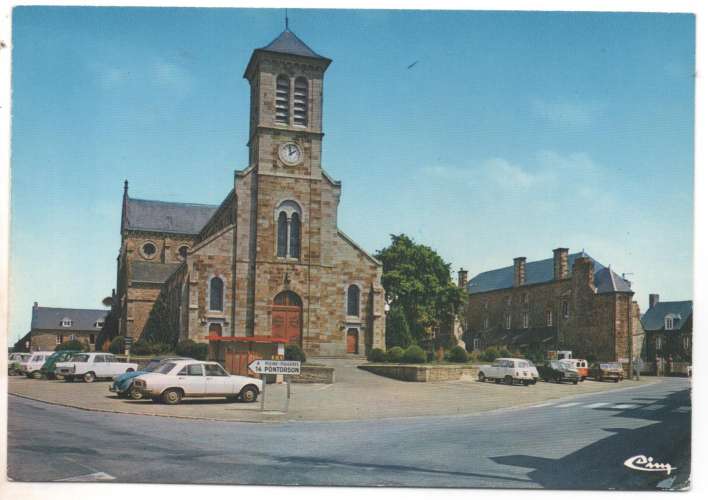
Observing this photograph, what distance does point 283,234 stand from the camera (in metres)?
33.8

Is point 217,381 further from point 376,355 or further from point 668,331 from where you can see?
point 376,355

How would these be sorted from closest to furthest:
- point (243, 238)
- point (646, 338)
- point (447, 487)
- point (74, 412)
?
1. point (447, 487)
2. point (74, 412)
3. point (646, 338)
4. point (243, 238)

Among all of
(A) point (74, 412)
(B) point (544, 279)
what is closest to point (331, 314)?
(B) point (544, 279)

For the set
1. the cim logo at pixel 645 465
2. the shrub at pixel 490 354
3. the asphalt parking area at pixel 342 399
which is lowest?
the cim logo at pixel 645 465

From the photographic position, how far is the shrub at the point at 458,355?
23500 millimetres

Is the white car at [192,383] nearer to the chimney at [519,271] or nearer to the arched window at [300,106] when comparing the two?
the chimney at [519,271]

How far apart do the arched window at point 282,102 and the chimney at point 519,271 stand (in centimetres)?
1510

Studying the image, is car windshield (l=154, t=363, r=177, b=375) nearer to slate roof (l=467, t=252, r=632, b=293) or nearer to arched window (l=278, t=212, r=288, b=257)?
slate roof (l=467, t=252, r=632, b=293)

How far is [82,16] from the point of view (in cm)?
1577

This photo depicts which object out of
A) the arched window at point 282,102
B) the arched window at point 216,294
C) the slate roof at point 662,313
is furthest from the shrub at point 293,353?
the slate roof at point 662,313

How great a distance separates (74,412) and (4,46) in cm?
858

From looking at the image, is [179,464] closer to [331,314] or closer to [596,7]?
[596,7]

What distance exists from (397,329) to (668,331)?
1943cm

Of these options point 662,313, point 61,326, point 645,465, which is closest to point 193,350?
point 61,326
